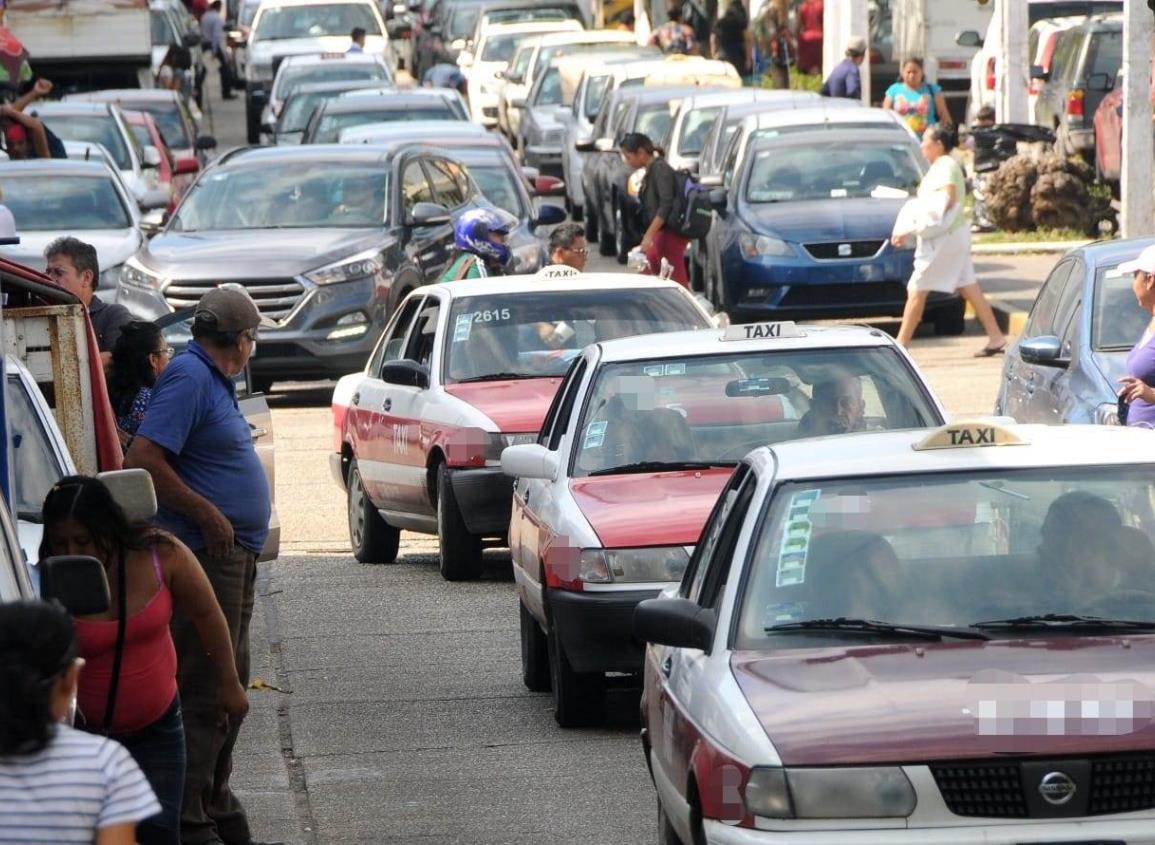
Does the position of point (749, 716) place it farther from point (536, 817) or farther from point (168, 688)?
point (536, 817)

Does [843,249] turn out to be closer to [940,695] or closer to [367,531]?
[367,531]

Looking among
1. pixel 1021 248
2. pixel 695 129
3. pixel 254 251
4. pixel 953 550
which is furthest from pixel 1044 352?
pixel 695 129

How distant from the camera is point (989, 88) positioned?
3412 cm

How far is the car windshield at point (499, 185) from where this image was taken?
2366cm

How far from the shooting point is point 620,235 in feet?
93.4

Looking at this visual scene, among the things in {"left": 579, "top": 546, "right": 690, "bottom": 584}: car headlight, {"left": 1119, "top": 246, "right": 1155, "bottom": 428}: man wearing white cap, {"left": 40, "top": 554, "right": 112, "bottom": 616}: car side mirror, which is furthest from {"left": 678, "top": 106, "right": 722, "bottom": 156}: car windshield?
{"left": 40, "top": 554, "right": 112, "bottom": 616}: car side mirror

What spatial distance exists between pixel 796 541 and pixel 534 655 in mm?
3888

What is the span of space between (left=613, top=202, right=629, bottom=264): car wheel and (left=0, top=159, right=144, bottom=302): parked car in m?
6.63

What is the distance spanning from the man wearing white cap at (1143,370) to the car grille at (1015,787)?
472cm

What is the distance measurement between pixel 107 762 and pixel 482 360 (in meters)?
9.40

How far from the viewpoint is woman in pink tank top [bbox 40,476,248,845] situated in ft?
21.5

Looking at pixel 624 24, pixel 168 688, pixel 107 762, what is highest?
pixel 107 762

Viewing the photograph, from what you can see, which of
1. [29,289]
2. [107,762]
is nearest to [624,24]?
[29,289]

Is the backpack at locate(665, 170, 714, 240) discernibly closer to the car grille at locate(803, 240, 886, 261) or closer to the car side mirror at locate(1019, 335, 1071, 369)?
the car grille at locate(803, 240, 886, 261)
